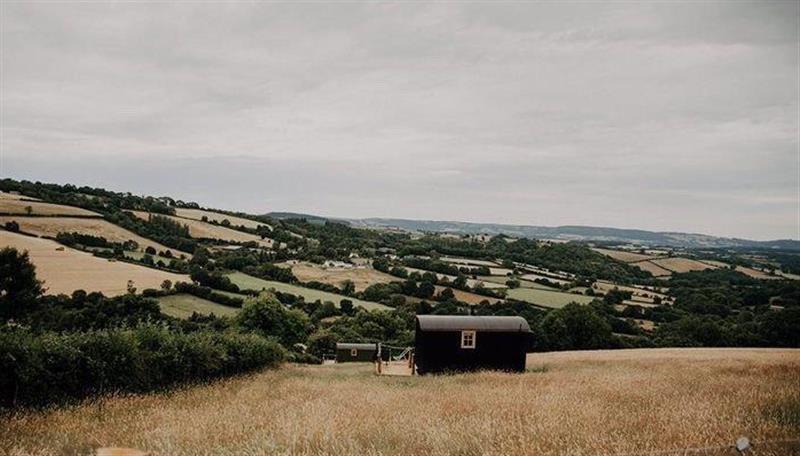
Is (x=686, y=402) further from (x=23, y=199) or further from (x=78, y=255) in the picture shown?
(x=23, y=199)

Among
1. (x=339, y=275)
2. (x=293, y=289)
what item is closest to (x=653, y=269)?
(x=339, y=275)

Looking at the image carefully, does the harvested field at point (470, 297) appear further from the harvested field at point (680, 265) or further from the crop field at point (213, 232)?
the harvested field at point (680, 265)

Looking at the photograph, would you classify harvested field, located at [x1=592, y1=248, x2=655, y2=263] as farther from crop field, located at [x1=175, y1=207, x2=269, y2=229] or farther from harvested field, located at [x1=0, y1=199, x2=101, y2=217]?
harvested field, located at [x1=0, y1=199, x2=101, y2=217]

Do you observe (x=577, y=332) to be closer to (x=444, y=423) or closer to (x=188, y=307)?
(x=188, y=307)

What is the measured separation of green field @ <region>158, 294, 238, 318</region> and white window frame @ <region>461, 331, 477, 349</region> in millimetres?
34752

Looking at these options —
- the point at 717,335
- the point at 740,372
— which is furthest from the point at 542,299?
the point at 740,372

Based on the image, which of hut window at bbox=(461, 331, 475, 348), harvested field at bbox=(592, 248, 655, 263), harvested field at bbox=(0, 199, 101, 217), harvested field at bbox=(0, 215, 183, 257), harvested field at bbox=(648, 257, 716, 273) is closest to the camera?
hut window at bbox=(461, 331, 475, 348)

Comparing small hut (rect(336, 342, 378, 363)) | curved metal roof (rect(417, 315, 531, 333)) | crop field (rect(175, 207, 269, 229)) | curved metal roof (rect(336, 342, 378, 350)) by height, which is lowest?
small hut (rect(336, 342, 378, 363))

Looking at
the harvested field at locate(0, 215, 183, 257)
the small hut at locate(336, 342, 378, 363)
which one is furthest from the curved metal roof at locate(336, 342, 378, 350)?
the harvested field at locate(0, 215, 183, 257)

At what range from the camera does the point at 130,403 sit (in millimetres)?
15492

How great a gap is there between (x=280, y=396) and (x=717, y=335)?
208 ft

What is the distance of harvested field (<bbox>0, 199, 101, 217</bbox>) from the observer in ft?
236

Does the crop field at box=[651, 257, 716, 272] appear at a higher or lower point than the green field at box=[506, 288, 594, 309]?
higher

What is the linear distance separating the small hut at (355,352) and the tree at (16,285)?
97.2ft
